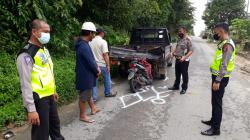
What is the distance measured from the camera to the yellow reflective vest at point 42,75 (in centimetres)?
381

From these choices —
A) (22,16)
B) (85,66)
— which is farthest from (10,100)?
(22,16)

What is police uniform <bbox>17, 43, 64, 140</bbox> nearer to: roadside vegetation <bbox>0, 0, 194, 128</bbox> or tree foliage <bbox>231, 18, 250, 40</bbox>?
roadside vegetation <bbox>0, 0, 194, 128</bbox>

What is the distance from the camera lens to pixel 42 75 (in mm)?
3893

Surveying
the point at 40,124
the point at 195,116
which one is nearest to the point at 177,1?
the point at 195,116

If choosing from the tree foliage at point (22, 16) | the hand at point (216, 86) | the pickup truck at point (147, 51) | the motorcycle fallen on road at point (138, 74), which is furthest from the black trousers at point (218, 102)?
the tree foliage at point (22, 16)

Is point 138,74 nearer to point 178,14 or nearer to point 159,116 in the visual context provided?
point 159,116

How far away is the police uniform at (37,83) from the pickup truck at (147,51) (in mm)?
5464

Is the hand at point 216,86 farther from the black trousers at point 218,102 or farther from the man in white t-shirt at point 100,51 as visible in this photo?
the man in white t-shirt at point 100,51

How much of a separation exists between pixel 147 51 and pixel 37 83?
22.7 ft

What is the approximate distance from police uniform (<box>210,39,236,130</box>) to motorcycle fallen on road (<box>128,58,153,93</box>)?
3403 millimetres

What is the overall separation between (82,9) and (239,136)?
9367mm

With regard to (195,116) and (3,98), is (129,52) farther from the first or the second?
(3,98)

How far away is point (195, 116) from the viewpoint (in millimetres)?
6824

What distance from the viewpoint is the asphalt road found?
564 centimetres
